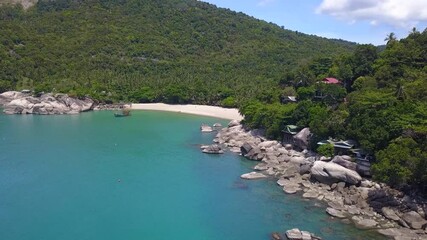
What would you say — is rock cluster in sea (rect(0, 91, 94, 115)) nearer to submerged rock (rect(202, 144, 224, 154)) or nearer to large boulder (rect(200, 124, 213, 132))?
large boulder (rect(200, 124, 213, 132))

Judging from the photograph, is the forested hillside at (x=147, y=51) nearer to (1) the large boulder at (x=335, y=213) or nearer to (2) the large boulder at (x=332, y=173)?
(2) the large boulder at (x=332, y=173)

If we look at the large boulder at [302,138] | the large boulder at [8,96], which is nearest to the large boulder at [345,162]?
the large boulder at [302,138]

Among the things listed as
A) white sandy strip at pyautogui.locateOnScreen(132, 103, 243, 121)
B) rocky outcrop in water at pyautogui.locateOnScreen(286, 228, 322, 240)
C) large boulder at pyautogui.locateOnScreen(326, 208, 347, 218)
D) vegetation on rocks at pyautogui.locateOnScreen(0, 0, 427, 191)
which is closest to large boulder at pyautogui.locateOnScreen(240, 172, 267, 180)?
vegetation on rocks at pyautogui.locateOnScreen(0, 0, 427, 191)

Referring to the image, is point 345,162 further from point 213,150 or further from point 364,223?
point 213,150

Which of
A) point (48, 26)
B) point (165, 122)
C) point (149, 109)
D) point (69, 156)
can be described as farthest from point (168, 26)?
point (69, 156)

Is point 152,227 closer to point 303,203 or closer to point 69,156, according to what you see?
point 303,203
